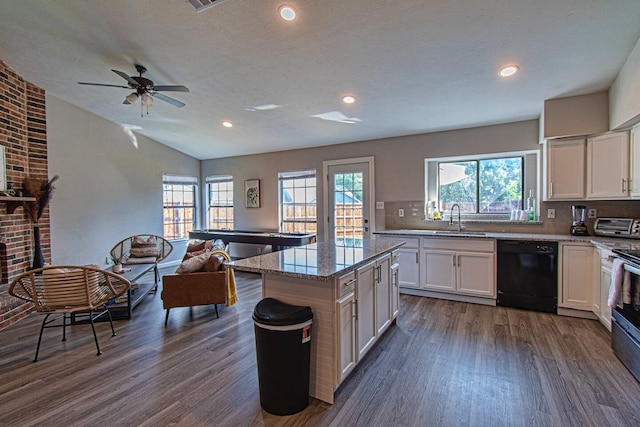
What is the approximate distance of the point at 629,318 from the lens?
2359 millimetres

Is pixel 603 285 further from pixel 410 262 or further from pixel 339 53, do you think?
pixel 339 53

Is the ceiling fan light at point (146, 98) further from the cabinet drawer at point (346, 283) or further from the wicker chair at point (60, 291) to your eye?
the cabinet drawer at point (346, 283)

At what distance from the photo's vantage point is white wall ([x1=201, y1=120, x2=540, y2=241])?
4.23 meters

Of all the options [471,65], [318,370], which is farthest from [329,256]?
[471,65]

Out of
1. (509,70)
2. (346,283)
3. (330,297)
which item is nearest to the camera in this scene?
(330,297)

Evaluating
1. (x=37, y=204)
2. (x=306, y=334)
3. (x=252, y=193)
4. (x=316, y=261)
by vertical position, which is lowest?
(x=306, y=334)

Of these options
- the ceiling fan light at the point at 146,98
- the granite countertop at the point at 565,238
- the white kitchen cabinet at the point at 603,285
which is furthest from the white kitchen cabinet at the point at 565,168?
the ceiling fan light at the point at 146,98

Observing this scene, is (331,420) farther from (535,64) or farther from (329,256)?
(535,64)

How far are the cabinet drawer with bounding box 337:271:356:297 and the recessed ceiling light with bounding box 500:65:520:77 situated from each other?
8.28ft

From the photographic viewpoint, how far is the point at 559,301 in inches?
136

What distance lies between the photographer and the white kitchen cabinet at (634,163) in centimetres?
303

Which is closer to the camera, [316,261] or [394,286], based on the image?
[316,261]

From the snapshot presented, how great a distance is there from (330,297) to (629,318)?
7.78 ft

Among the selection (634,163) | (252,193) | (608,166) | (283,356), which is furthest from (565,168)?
(252,193)
